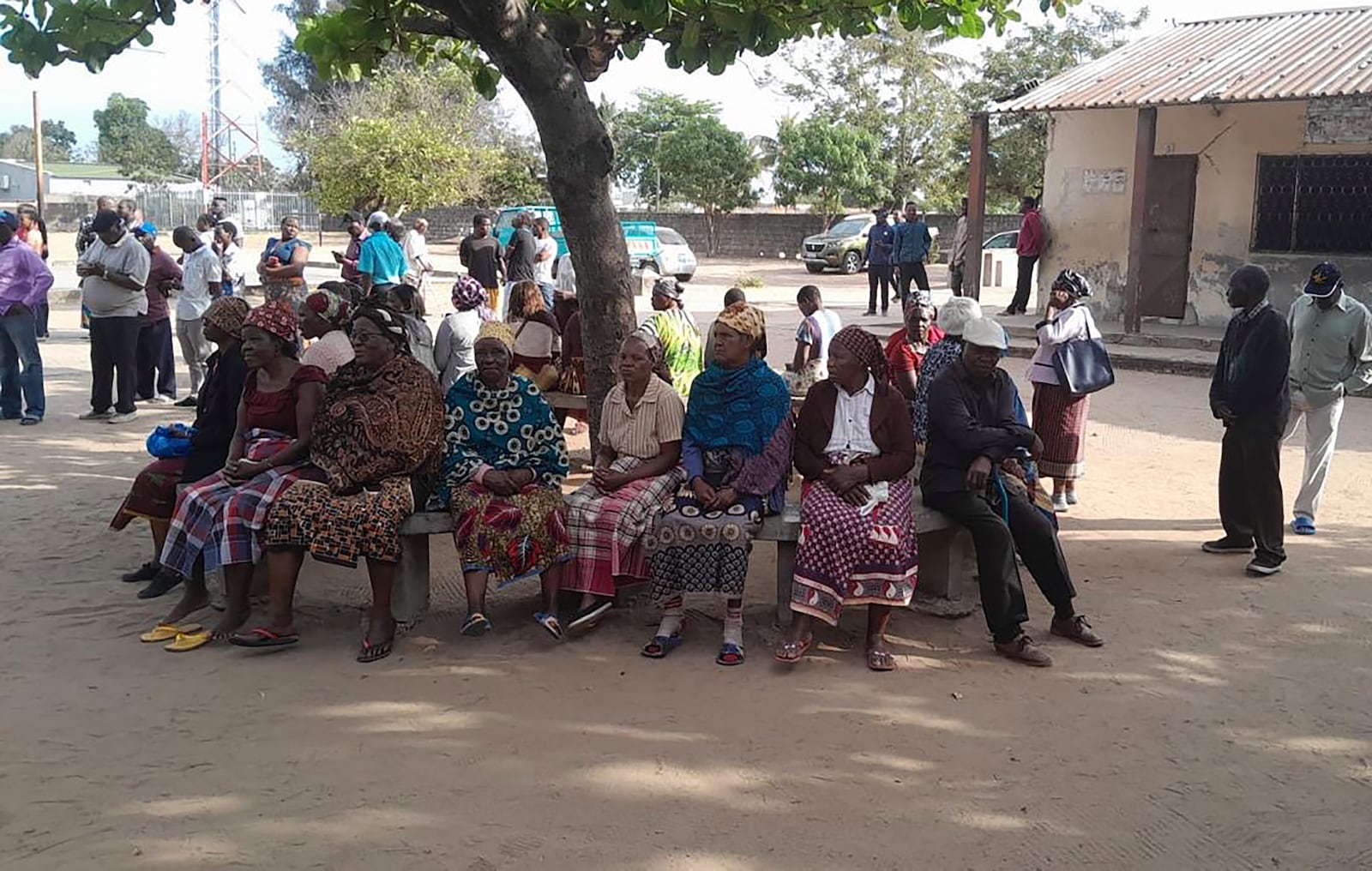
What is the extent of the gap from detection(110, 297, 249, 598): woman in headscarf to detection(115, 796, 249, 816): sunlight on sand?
7.07ft

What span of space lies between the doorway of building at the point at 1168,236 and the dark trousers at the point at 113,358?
12.1m

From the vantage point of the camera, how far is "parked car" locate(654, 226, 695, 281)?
27.3 metres

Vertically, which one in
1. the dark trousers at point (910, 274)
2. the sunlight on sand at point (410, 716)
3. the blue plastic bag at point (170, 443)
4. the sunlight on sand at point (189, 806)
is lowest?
the sunlight on sand at point (189, 806)

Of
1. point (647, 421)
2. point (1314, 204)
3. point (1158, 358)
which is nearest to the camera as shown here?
point (647, 421)

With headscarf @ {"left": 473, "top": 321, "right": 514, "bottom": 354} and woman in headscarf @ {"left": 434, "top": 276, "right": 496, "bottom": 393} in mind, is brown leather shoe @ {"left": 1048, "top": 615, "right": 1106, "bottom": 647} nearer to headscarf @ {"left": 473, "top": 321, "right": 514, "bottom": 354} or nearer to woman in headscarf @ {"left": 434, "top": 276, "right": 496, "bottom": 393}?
headscarf @ {"left": 473, "top": 321, "right": 514, "bottom": 354}

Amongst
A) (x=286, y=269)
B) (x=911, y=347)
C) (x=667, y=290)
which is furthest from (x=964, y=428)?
(x=286, y=269)

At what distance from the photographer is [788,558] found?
5.41 metres

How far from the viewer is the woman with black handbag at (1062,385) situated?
714cm

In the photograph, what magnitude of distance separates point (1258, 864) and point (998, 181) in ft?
118

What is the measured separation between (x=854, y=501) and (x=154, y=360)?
26.7ft

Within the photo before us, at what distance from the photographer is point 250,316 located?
17.9 ft

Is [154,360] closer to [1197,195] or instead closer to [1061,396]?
[1061,396]

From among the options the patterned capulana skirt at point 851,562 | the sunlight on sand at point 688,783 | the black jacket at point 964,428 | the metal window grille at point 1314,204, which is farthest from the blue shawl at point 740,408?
the metal window grille at point 1314,204

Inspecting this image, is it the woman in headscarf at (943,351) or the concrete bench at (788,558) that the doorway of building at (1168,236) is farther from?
the concrete bench at (788,558)
